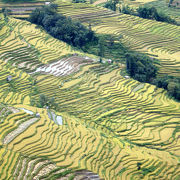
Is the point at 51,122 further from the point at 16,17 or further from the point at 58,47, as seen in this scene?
the point at 16,17

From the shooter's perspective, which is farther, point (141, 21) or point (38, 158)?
point (141, 21)

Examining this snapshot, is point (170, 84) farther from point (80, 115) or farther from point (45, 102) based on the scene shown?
point (45, 102)

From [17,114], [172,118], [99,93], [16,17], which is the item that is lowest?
[172,118]

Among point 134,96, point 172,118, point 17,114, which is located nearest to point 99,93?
point 134,96

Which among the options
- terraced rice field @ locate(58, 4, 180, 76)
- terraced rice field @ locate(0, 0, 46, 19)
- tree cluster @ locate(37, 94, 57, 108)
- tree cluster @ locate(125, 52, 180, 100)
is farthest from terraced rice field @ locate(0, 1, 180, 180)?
terraced rice field @ locate(0, 0, 46, 19)

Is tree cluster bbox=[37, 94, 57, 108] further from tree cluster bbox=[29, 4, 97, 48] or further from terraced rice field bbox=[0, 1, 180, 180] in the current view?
tree cluster bbox=[29, 4, 97, 48]

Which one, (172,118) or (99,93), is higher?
(99,93)
